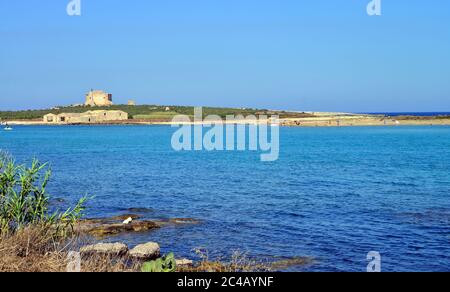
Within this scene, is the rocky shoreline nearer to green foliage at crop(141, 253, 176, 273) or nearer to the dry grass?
the dry grass

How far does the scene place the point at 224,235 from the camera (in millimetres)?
21578

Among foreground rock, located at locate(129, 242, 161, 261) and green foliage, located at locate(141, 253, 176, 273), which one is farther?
foreground rock, located at locate(129, 242, 161, 261)

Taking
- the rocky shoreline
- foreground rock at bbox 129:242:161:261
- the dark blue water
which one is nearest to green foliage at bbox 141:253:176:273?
the rocky shoreline

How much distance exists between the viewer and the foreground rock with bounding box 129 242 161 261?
1744cm

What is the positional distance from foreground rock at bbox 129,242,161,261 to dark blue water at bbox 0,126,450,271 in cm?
141

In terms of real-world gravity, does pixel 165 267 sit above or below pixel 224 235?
above

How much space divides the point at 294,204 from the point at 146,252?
12494mm

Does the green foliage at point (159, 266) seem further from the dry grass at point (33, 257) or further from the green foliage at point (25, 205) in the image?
the green foliage at point (25, 205)

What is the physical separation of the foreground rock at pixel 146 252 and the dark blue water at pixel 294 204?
141 cm

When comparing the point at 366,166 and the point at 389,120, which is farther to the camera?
the point at 389,120

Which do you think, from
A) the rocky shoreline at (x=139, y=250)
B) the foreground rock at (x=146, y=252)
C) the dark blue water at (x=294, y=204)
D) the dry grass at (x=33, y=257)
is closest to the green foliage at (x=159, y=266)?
the dry grass at (x=33, y=257)
